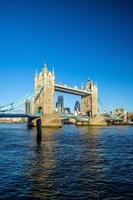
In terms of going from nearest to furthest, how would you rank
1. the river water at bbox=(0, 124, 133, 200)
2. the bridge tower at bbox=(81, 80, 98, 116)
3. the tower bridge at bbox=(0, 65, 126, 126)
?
the river water at bbox=(0, 124, 133, 200) < the tower bridge at bbox=(0, 65, 126, 126) < the bridge tower at bbox=(81, 80, 98, 116)

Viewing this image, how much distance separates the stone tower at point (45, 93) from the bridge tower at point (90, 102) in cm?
4362

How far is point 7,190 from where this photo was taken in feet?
53.4

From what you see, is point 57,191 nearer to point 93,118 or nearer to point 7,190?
point 7,190

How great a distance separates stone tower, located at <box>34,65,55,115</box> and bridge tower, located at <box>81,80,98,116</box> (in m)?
43.6

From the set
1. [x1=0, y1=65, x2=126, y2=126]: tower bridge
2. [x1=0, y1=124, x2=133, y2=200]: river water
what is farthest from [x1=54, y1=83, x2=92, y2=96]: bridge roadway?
[x1=0, y1=124, x2=133, y2=200]: river water

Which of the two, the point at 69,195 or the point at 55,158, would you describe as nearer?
the point at 69,195

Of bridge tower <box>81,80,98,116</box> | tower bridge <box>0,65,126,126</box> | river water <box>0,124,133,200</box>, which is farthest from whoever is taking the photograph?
bridge tower <box>81,80,98,116</box>

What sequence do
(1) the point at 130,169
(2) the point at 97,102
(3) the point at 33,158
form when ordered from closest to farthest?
(1) the point at 130,169, (3) the point at 33,158, (2) the point at 97,102

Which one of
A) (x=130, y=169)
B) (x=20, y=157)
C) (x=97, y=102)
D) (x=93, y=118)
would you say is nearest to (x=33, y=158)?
(x=20, y=157)

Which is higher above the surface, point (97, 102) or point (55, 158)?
point (97, 102)

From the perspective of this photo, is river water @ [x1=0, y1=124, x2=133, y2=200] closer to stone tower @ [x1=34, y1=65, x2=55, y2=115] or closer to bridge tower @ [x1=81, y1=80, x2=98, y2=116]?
stone tower @ [x1=34, y1=65, x2=55, y2=115]

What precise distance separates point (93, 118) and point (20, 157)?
123845mm

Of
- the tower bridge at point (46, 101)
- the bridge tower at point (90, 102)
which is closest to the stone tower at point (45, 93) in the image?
the tower bridge at point (46, 101)

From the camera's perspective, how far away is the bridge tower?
168750 mm
